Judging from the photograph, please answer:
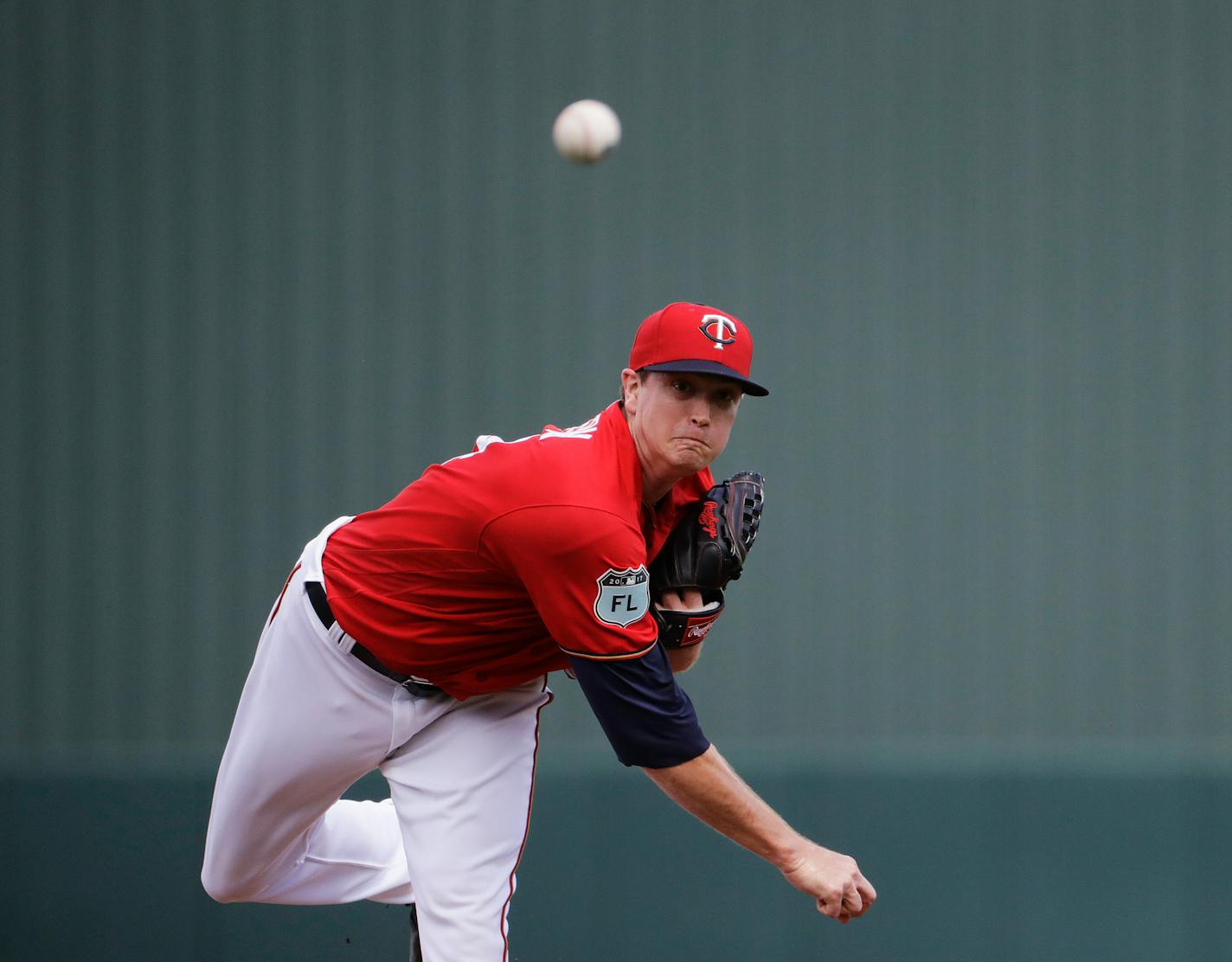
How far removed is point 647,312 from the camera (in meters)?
3.84

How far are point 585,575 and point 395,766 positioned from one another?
31.8 inches

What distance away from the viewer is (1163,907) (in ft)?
11.8

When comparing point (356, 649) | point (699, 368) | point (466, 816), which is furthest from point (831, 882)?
point (356, 649)

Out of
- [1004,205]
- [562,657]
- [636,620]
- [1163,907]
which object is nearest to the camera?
[636,620]

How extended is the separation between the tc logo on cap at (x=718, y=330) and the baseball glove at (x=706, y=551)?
41 centimetres

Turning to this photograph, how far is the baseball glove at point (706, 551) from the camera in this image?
232 cm

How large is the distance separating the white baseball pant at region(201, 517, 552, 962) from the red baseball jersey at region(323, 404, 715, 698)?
86mm

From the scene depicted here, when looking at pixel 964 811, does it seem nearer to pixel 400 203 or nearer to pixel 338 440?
pixel 338 440

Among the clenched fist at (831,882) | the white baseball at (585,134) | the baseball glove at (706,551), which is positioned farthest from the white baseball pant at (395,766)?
the white baseball at (585,134)

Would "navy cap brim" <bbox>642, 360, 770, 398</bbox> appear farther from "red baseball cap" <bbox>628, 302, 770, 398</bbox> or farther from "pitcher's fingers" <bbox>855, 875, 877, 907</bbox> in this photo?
"pitcher's fingers" <bbox>855, 875, 877, 907</bbox>

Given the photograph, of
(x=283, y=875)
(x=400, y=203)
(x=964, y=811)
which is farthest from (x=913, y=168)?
(x=283, y=875)

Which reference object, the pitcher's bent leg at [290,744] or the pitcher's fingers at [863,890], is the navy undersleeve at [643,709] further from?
the pitcher's bent leg at [290,744]

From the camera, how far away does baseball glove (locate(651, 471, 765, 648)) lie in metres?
2.32

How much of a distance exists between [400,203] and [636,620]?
2270mm
